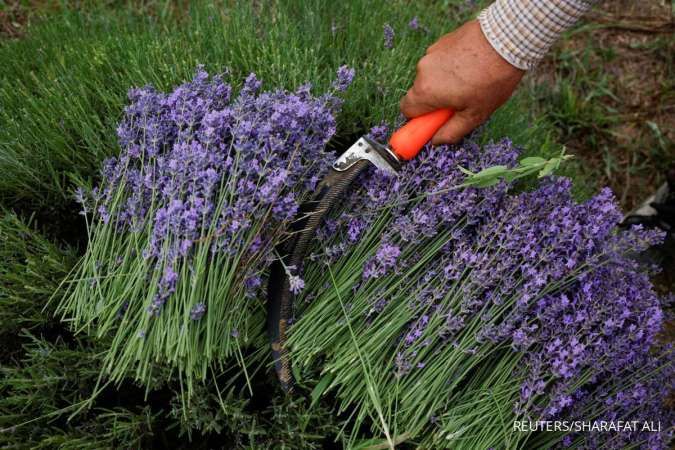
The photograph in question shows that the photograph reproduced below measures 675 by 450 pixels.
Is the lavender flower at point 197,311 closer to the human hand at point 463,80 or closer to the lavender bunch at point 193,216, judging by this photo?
the lavender bunch at point 193,216

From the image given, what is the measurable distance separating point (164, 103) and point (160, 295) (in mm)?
503

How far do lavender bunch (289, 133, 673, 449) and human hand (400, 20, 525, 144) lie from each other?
4.2 inches

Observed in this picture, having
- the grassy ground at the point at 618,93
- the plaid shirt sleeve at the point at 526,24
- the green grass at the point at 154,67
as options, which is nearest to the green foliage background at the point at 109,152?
the green grass at the point at 154,67

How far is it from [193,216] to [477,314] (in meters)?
0.76

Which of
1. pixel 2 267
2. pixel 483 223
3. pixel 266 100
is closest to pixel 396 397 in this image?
pixel 483 223

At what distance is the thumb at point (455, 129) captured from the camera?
1469mm

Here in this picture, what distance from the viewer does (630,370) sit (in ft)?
4.73

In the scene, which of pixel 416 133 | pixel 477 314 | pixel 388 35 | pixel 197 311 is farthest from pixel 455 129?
pixel 197 311

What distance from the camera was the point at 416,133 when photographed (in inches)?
57.7

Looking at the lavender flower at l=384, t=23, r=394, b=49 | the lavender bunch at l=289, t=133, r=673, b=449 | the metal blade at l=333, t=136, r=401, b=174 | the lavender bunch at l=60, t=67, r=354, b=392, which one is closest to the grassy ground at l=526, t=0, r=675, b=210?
the lavender flower at l=384, t=23, r=394, b=49

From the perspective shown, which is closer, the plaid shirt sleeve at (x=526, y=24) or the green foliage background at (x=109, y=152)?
the plaid shirt sleeve at (x=526, y=24)

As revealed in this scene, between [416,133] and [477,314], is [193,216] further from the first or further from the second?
[477,314]

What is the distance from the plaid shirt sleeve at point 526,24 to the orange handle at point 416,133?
8.4 inches

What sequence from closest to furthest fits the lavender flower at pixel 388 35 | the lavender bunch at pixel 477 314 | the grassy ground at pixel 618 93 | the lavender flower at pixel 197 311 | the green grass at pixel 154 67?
the lavender flower at pixel 197 311
the lavender bunch at pixel 477 314
the green grass at pixel 154 67
the lavender flower at pixel 388 35
the grassy ground at pixel 618 93
